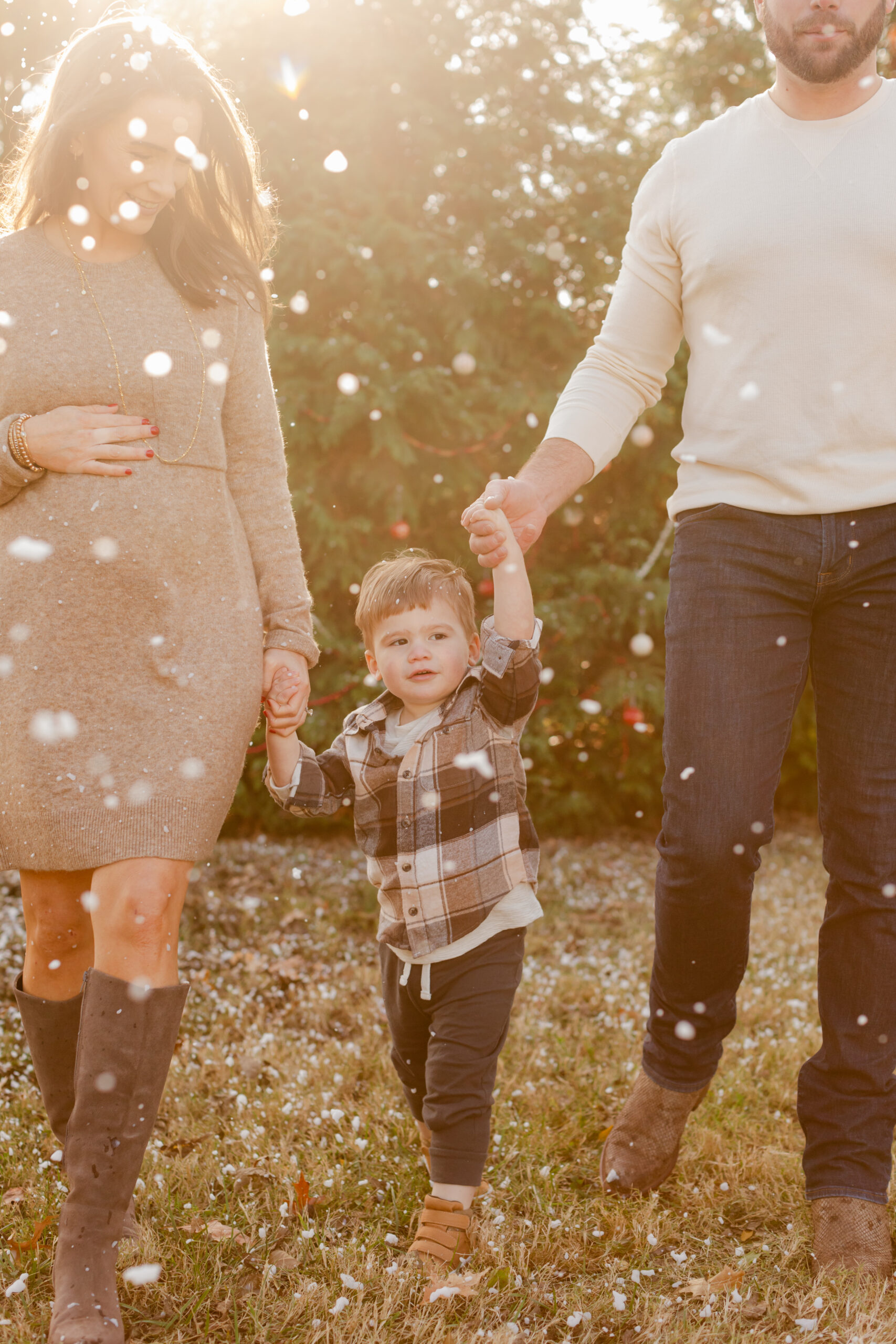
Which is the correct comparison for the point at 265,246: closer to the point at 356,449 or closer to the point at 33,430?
the point at 33,430

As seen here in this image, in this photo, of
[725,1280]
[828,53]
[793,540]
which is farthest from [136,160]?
[725,1280]

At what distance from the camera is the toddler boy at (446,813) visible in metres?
2.55

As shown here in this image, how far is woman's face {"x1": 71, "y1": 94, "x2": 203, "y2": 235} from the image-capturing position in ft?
7.64

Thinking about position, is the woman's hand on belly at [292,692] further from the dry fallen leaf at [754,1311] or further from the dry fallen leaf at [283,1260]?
the dry fallen leaf at [754,1311]

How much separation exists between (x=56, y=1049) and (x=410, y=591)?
128 cm

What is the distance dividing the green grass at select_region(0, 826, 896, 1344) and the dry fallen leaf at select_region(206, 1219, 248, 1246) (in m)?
0.02

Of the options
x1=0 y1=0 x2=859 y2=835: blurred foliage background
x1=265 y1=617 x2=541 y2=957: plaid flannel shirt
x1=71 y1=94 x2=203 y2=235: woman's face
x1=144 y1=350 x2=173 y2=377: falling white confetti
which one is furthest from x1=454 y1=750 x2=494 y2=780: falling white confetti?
x1=0 y1=0 x2=859 y2=835: blurred foliage background

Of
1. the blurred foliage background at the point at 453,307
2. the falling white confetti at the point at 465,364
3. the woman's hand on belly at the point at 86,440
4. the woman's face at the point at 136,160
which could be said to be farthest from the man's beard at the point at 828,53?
the falling white confetti at the point at 465,364

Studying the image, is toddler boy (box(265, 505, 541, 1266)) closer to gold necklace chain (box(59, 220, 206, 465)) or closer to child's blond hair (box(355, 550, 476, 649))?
child's blond hair (box(355, 550, 476, 649))

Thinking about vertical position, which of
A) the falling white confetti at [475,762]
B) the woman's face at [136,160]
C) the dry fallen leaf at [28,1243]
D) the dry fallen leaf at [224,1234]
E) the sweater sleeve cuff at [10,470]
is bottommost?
the dry fallen leaf at [224,1234]

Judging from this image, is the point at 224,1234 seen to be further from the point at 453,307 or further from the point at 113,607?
the point at 453,307

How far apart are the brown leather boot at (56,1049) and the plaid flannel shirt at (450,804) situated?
2.15 feet

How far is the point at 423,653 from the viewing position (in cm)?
266

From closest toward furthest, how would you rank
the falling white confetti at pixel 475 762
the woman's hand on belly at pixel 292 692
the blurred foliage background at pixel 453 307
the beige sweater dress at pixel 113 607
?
the beige sweater dress at pixel 113 607 < the woman's hand on belly at pixel 292 692 < the falling white confetti at pixel 475 762 < the blurred foliage background at pixel 453 307
